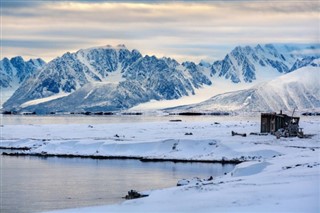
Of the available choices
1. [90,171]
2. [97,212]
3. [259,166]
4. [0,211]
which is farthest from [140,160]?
[97,212]

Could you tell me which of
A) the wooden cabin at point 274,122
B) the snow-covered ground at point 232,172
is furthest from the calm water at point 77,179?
the wooden cabin at point 274,122

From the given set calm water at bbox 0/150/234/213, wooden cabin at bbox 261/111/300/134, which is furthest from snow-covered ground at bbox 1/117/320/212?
wooden cabin at bbox 261/111/300/134

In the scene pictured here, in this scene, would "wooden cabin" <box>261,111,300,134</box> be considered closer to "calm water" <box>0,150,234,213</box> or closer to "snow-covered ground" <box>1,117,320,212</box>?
"snow-covered ground" <box>1,117,320,212</box>

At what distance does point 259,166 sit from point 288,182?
575 inches

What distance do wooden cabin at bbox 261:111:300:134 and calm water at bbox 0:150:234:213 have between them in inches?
1040

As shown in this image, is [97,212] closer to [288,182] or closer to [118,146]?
[288,182]

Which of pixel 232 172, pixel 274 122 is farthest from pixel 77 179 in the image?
pixel 274 122

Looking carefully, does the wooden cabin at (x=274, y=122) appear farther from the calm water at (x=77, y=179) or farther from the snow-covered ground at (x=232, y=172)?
the calm water at (x=77, y=179)

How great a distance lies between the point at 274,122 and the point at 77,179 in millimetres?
44289

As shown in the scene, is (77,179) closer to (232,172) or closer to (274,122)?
(232,172)

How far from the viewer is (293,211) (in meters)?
31.7

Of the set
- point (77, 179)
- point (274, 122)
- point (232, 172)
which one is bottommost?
point (77, 179)

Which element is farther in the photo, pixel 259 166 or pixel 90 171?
pixel 90 171

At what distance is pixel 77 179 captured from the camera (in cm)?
5981
